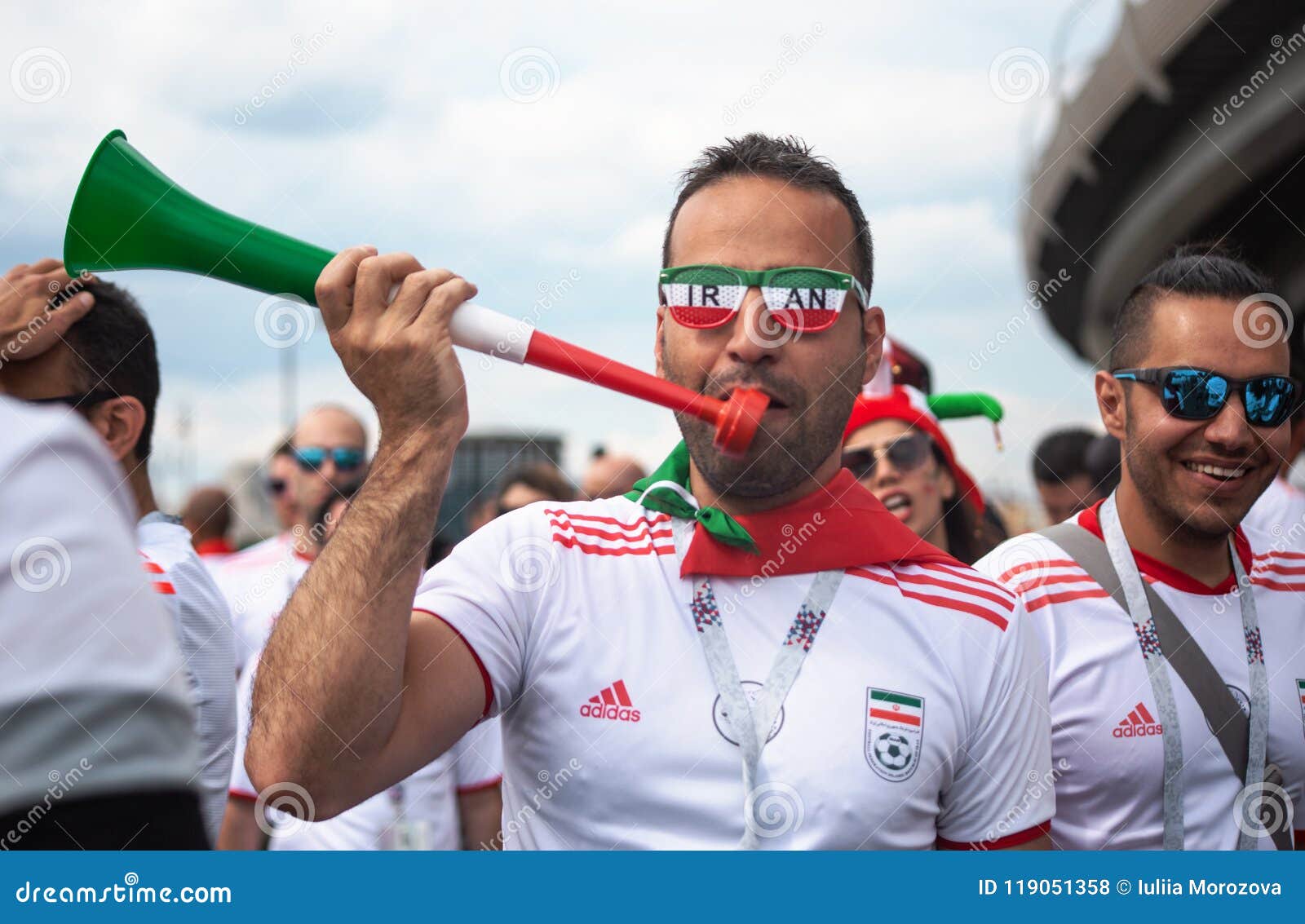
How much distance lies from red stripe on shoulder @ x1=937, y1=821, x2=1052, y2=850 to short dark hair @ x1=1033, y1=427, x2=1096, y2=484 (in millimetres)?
4757

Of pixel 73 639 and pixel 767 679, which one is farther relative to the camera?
pixel 767 679

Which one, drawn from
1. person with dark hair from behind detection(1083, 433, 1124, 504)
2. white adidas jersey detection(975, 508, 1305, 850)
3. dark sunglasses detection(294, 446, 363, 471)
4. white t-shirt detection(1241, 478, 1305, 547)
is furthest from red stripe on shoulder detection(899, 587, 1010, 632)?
dark sunglasses detection(294, 446, 363, 471)

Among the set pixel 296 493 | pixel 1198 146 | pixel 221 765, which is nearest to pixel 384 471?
pixel 221 765

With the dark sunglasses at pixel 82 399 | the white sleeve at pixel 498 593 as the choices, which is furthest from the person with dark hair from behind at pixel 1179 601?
the dark sunglasses at pixel 82 399

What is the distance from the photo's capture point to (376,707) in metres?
2.04

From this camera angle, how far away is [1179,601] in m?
3.25

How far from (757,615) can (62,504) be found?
1548mm

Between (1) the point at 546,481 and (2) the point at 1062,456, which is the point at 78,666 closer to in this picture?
(1) the point at 546,481

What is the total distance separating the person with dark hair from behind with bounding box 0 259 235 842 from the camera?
2.96m

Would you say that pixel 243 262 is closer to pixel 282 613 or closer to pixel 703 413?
pixel 282 613

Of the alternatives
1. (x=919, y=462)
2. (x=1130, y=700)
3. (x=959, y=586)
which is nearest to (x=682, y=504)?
(x=959, y=586)
